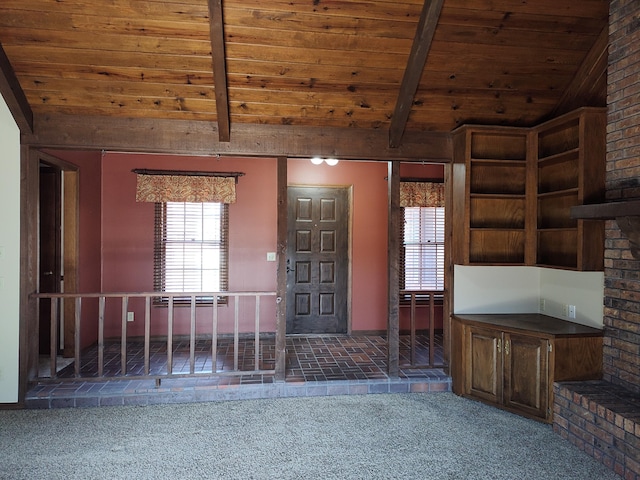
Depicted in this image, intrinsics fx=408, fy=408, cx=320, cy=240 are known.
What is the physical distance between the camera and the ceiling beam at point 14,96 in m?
3.05

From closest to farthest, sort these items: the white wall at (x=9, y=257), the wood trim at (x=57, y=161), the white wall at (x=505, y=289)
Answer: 1. the white wall at (x=9, y=257)
2. the wood trim at (x=57, y=161)
3. the white wall at (x=505, y=289)

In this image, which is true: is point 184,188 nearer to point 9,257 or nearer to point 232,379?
point 9,257

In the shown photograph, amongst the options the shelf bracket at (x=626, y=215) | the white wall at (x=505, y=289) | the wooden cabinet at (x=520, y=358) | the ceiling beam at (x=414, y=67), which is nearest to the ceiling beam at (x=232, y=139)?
the ceiling beam at (x=414, y=67)

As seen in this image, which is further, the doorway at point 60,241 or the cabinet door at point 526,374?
the doorway at point 60,241

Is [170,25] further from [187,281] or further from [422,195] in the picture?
[422,195]

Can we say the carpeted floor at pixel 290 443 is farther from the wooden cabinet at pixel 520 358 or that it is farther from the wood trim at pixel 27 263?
the wood trim at pixel 27 263

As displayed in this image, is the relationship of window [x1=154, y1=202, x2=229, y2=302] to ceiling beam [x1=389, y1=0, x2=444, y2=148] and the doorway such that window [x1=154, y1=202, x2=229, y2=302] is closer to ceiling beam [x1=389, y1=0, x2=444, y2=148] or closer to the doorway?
the doorway

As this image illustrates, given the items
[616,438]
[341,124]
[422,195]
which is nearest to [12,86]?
[341,124]

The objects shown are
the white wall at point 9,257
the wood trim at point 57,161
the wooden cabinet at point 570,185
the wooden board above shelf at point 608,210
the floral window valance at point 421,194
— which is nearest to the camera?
the wooden board above shelf at point 608,210

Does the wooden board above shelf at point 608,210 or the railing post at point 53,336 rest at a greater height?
the wooden board above shelf at point 608,210

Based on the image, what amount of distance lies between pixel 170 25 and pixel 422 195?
3661mm

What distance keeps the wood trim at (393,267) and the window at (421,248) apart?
1783mm

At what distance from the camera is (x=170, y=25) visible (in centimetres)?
290

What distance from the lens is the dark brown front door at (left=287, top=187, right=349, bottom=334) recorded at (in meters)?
5.59
